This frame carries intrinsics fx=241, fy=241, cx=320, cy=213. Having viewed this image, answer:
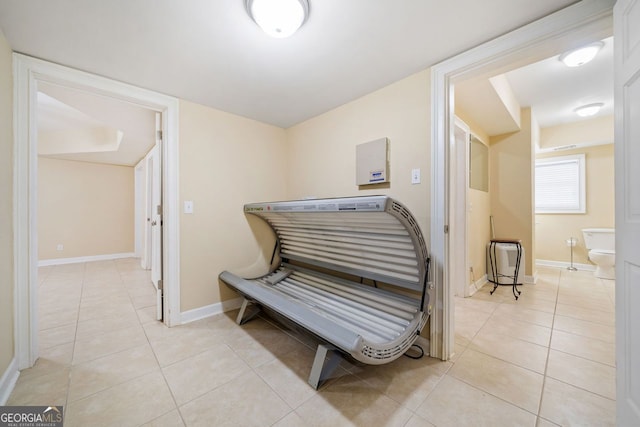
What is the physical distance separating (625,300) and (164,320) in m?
3.11

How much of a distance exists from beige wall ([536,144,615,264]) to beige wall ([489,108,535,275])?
1.61 meters

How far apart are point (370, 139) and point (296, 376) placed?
1.93 metres

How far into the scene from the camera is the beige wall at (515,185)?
345 cm

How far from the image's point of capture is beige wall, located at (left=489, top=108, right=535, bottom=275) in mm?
3453

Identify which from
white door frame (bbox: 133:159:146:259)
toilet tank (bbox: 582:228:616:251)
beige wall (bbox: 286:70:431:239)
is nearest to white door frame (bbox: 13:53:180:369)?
beige wall (bbox: 286:70:431:239)

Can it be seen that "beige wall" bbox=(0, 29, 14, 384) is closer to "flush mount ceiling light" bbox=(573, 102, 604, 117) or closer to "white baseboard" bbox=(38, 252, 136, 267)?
"white baseboard" bbox=(38, 252, 136, 267)

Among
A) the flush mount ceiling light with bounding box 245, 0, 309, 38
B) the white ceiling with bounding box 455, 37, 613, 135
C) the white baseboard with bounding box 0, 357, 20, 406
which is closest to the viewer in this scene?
the flush mount ceiling light with bounding box 245, 0, 309, 38

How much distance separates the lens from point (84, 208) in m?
5.18

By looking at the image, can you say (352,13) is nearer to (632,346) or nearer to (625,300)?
(625,300)

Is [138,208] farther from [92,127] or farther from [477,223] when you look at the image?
[477,223]

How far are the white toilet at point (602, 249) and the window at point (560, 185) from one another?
1.71 ft

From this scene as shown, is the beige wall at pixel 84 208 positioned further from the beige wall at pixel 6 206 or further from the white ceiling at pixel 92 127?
the beige wall at pixel 6 206

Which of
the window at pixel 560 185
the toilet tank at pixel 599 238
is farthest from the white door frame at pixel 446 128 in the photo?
the window at pixel 560 185

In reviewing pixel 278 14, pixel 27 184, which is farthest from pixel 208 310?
pixel 278 14
